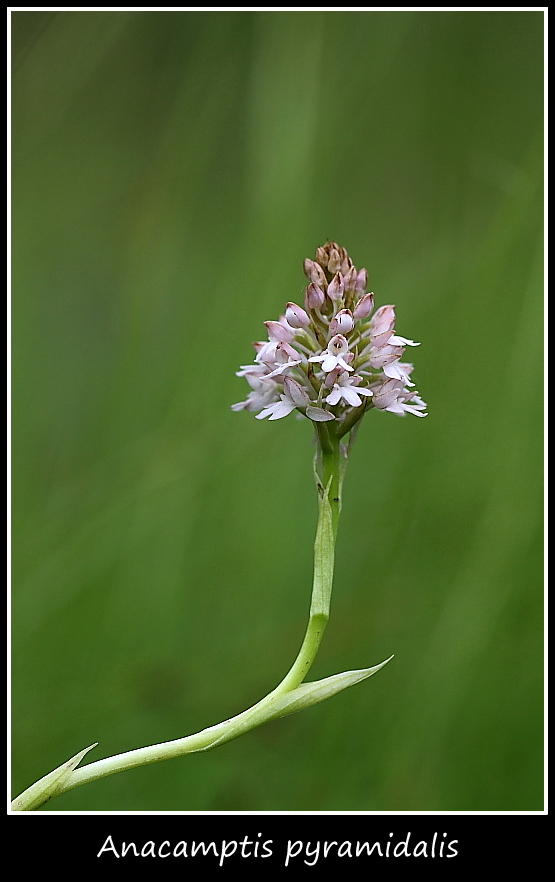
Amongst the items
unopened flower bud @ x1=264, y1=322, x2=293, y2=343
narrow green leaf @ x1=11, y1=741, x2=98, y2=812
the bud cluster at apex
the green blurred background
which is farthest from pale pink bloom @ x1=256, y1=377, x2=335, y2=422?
the green blurred background

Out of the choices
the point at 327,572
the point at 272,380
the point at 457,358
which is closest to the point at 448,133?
the point at 457,358

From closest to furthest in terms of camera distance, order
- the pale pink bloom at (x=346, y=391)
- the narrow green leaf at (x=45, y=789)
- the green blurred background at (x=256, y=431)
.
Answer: the narrow green leaf at (x=45, y=789) < the pale pink bloom at (x=346, y=391) < the green blurred background at (x=256, y=431)

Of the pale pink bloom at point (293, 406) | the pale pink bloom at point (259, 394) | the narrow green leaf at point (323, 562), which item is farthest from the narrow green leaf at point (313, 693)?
the pale pink bloom at point (259, 394)

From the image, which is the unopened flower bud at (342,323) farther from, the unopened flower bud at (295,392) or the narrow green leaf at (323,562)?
the narrow green leaf at (323,562)

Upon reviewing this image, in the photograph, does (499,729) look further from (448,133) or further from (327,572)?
(448,133)

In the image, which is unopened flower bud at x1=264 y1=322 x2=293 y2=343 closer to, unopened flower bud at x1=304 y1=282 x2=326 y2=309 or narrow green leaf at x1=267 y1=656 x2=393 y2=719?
unopened flower bud at x1=304 y1=282 x2=326 y2=309
